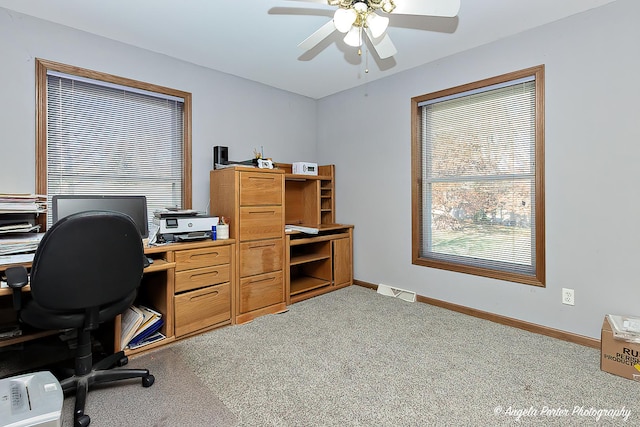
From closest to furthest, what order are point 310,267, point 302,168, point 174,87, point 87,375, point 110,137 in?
1. point 87,375
2. point 110,137
3. point 174,87
4. point 302,168
5. point 310,267

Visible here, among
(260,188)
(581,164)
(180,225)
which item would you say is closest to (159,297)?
(180,225)

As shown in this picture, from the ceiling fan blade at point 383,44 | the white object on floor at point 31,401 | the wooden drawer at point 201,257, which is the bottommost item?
the white object on floor at point 31,401

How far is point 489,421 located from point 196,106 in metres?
3.30

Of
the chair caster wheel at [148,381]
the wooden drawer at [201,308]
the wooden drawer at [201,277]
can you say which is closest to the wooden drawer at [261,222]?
the wooden drawer at [201,277]

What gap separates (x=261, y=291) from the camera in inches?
116

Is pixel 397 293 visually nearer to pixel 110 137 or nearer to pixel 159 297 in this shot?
pixel 159 297

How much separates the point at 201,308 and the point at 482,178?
2.66 m

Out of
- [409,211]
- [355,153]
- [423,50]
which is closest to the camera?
[423,50]

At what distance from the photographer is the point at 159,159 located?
2977 mm

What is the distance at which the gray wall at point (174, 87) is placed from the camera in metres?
2.23

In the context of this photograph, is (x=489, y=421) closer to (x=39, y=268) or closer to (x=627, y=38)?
(x=39, y=268)

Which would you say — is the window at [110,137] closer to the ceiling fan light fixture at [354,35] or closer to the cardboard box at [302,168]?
the cardboard box at [302,168]

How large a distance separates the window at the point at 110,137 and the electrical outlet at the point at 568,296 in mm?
3269

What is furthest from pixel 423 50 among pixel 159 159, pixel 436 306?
pixel 159 159
